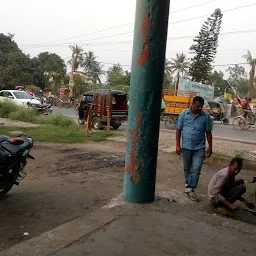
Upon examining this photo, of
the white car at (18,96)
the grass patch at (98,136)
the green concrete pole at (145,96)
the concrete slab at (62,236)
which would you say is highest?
the green concrete pole at (145,96)

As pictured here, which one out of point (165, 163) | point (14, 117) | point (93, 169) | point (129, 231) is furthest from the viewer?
point (14, 117)

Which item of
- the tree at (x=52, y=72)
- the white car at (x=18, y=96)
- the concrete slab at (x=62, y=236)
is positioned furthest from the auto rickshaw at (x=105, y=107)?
the tree at (x=52, y=72)

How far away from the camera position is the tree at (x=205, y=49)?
144 ft

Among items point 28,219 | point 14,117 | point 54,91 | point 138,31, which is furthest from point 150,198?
point 54,91

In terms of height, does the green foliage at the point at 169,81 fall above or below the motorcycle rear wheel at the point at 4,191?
above

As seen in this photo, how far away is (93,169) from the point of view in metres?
6.88

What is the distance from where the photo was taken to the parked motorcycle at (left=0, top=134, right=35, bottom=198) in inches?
170

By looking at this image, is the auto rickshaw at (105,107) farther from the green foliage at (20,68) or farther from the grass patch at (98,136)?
the green foliage at (20,68)

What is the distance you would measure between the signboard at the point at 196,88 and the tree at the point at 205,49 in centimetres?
1477

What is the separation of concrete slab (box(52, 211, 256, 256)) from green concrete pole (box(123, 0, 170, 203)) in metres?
0.49

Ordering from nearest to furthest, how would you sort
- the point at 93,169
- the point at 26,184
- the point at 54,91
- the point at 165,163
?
the point at 26,184 < the point at 93,169 < the point at 165,163 < the point at 54,91

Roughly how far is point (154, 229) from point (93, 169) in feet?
11.3

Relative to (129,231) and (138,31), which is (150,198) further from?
(138,31)

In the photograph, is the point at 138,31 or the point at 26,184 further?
the point at 26,184
